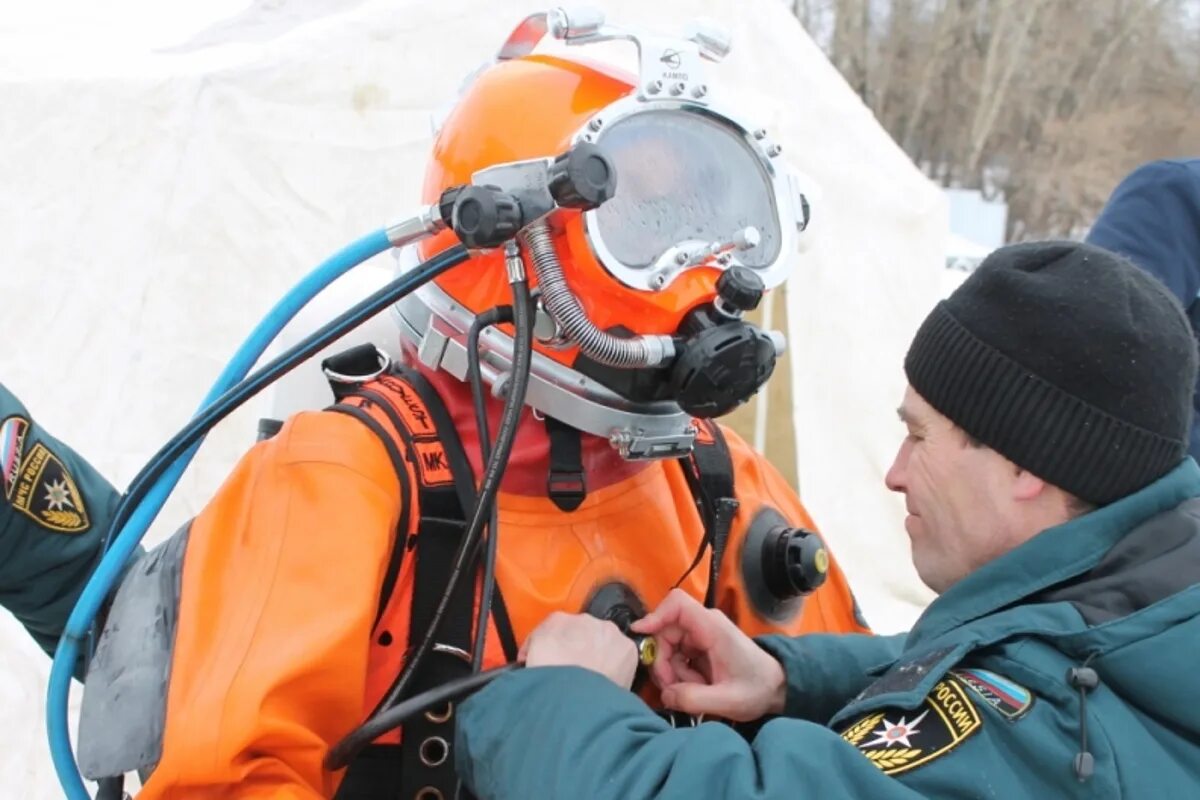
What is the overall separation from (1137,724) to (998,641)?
0.12 m

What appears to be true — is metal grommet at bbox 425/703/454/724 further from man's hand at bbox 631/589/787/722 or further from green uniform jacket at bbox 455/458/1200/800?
man's hand at bbox 631/589/787/722

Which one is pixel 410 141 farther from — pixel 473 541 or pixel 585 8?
pixel 473 541

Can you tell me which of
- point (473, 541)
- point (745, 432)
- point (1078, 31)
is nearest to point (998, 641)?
point (473, 541)

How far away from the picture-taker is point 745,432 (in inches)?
140

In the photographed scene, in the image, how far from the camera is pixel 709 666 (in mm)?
1423

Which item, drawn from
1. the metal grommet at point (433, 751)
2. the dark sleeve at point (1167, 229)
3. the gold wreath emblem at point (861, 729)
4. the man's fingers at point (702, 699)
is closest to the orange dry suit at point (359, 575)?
the metal grommet at point (433, 751)

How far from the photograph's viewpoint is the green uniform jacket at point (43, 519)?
138cm

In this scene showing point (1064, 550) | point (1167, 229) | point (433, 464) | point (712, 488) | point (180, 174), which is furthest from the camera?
point (180, 174)

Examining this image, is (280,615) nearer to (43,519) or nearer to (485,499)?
(485,499)

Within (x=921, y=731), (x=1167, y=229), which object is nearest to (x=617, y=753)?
(x=921, y=731)

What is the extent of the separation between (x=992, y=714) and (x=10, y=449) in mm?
1101

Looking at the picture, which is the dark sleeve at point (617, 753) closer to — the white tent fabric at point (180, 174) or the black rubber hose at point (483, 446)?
the black rubber hose at point (483, 446)

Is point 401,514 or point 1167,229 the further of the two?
point 1167,229

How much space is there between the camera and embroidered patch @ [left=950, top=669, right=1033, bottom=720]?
96cm
